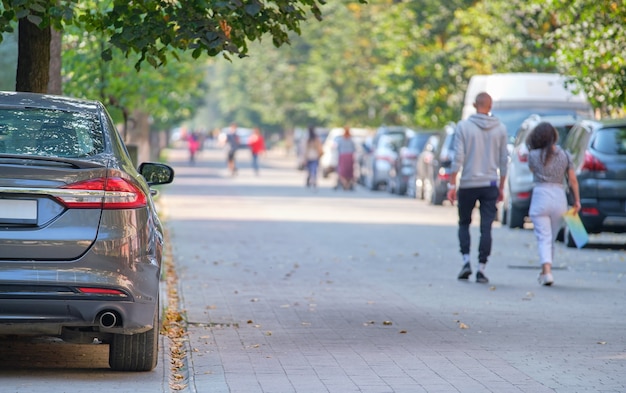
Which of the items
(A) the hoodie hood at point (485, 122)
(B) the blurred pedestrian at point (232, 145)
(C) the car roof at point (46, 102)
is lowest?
(B) the blurred pedestrian at point (232, 145)

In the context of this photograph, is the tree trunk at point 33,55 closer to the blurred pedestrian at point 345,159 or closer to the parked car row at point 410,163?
the parked car row at point 410,163

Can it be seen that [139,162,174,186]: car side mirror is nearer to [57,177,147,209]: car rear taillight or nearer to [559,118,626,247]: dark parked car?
[57,177,147,209]: car rear taillight

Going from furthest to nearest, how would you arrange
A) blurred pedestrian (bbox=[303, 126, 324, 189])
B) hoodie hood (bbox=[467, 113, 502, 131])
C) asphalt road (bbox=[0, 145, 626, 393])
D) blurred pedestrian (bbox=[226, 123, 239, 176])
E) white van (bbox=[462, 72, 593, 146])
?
1. blurred pedestrian (bbox=[226, 123, 239, 176])
2. blurred pedestrian (bbox=[303, 126, 324, 189])
3. white van (bbox=[462, 72, 593, 146])
4. hoodie hood (bbox=[467, 113, 502, 131])
5. asphalt road (bbox=[0, 145, 626, 393])

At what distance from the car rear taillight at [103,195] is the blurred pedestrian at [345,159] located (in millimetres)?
29978

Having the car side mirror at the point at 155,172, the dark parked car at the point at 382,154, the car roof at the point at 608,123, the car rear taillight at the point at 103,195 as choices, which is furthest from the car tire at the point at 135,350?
the dark parked car at the point at 382,154

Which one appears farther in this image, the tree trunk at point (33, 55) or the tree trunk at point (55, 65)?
the tree trunk at point (55, 65)

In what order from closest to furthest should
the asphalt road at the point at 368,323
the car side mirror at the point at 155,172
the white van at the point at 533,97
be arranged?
the asphalt road at the point at 368,323
the car side mirror at the point at 155,172
the white van at the point at 533,97

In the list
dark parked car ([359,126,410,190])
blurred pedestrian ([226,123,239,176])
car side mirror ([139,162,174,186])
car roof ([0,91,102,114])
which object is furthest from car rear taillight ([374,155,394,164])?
car roof ([0,91,102,114])

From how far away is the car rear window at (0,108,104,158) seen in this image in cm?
785

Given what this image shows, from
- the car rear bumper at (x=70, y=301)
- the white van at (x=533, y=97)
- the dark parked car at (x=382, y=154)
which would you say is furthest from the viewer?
the dark parked car at (x=382, y=154)

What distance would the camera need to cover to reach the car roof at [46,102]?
27.1 feet

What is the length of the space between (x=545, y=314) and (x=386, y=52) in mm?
38061

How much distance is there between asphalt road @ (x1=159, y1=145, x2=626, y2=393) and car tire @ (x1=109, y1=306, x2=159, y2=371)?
270mm

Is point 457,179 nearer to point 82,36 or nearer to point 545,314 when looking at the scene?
point 545,314
